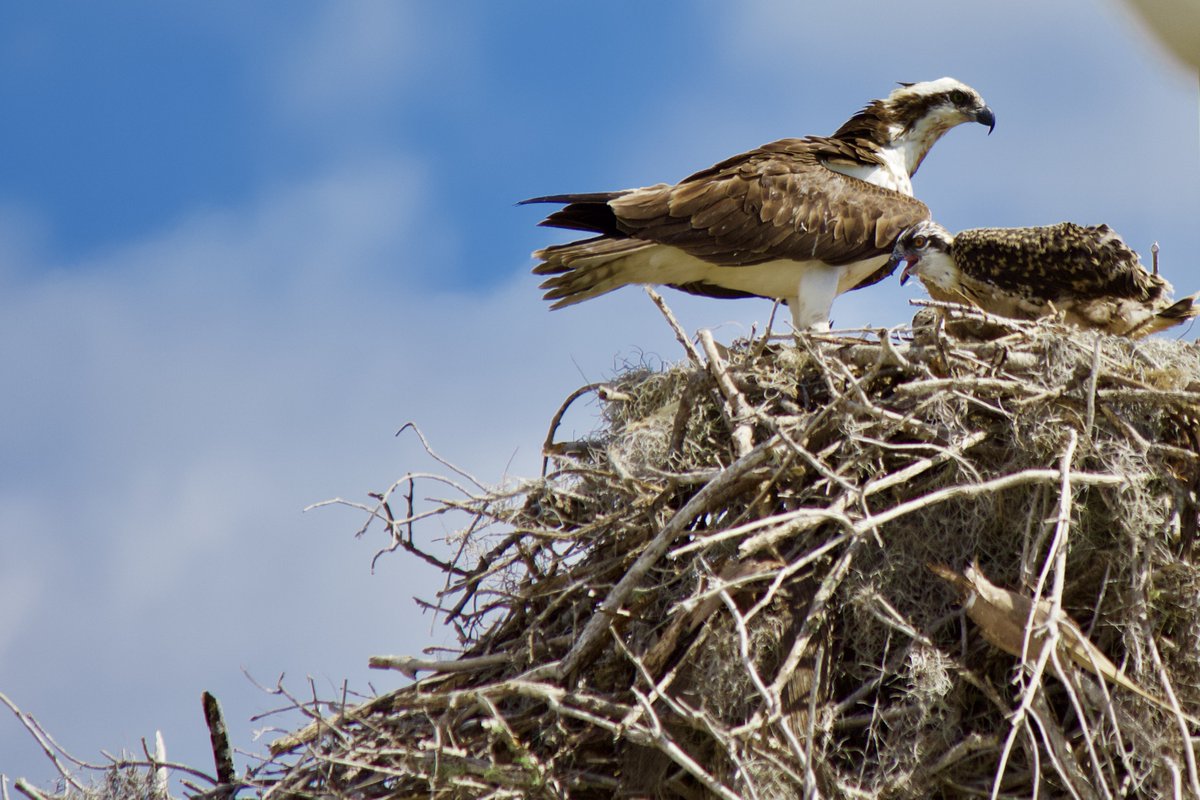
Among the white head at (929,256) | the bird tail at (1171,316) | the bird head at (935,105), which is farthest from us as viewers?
the bird head at (935,105)

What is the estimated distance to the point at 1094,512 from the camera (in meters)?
4.90

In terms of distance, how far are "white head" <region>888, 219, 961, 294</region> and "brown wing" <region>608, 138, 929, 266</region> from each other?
Answer: 0.30 metres

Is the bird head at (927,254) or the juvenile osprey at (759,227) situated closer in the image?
the bird head at (927,254)

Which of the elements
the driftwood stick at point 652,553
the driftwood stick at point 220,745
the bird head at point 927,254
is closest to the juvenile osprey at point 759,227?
the bird head at point 927,254

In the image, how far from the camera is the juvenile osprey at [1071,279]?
19.1 ft

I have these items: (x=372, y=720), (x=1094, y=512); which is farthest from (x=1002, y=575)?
(x=372, y=720)

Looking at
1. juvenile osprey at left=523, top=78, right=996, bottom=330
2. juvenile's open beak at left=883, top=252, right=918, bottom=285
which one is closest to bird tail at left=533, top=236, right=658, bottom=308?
juvenile osprey at left=523, top=78, right=996, bottom=330

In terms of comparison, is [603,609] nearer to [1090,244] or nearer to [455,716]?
[455,716]

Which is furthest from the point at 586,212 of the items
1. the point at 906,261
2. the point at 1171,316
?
the point at 1171,316

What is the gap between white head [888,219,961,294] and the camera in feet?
21.0

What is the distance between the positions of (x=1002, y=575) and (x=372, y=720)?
90.4 inches

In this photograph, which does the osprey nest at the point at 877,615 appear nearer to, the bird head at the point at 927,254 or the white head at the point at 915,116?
the bird head at the point at 927,254

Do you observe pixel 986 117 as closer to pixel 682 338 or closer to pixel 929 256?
pixel 929 256

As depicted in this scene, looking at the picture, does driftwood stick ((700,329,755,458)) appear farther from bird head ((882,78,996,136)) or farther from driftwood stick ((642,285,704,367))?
Result: bird head ((882,78,996,136))
